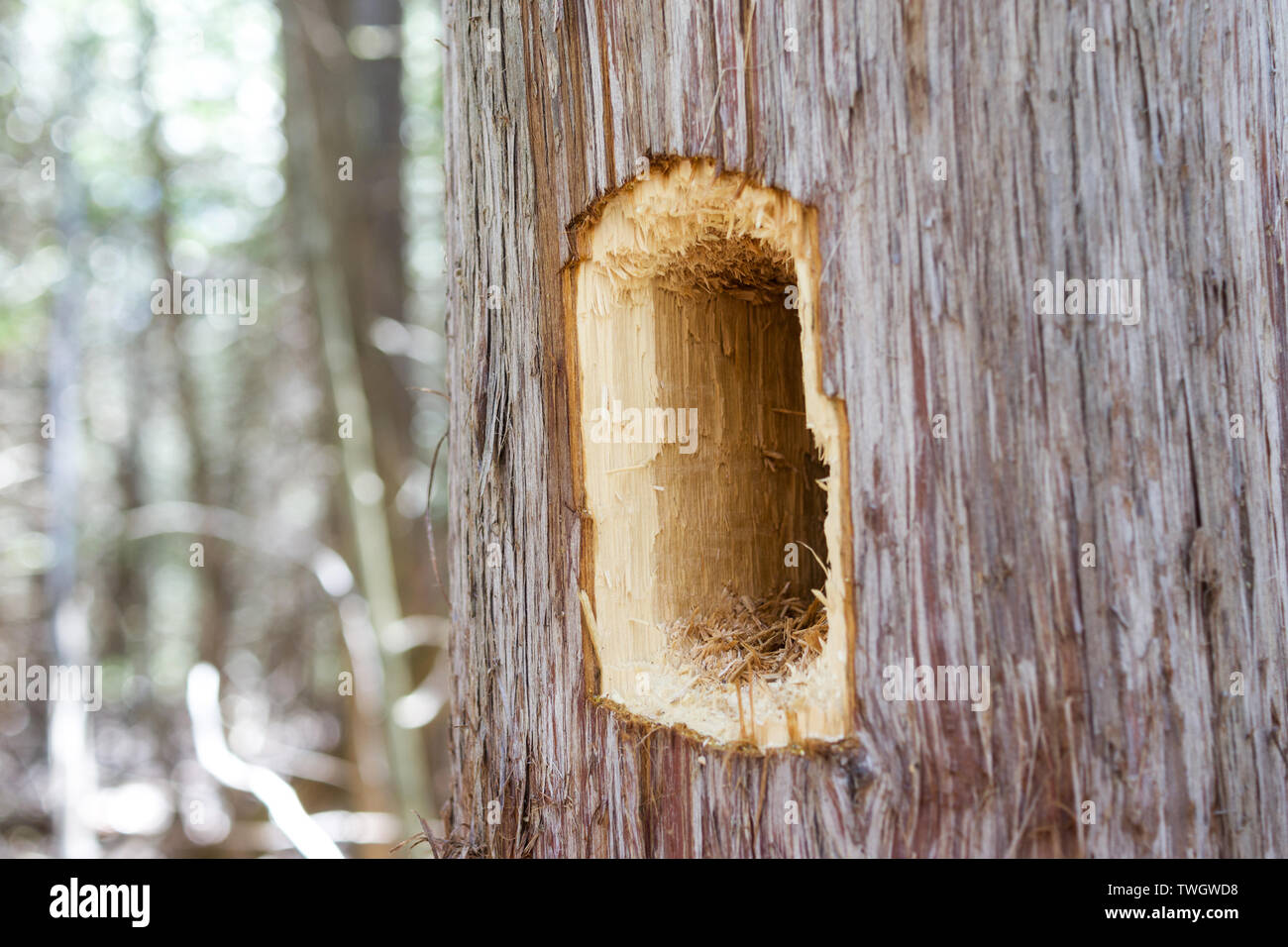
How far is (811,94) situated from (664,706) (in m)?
1.20

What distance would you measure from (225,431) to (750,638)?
8.78 m

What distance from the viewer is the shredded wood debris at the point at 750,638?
5.56 ft

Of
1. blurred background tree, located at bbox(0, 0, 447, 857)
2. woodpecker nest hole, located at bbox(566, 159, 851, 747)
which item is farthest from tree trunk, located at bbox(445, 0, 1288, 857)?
blurred background tree, located at bbox(0, 0, 447, 857)

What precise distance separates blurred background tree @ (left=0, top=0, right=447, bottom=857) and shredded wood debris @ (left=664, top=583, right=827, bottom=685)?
7.85 ft

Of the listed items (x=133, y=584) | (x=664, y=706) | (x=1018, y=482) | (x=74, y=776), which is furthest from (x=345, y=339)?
(x=133, y=584)

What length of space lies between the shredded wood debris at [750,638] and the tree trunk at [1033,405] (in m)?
0.25

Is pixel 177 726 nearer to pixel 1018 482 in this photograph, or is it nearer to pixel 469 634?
pixel 469 634

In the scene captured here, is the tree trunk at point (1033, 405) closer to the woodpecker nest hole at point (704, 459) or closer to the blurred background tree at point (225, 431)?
the woodpecker nest hole at point (704, 459)

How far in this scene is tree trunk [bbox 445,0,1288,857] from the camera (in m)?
1.34

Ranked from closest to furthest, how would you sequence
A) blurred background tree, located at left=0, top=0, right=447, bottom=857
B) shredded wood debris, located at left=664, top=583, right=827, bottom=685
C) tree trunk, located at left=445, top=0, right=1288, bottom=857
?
tree trunk, located at left=445, top=0, right=1288, bottom=857
shredded wood debris, located at left=664, top=583, right=827, bottom=685
blurred background tree, located at left=0, top=0, right=447, bottom=857

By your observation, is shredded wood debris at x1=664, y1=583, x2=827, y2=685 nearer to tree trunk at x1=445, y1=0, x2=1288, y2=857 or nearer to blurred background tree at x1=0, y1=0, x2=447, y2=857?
tree trunk at x1=445, y1=0, x2=1288, y2=857

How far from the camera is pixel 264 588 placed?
9.04 m

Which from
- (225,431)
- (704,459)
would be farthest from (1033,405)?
(225,431)
